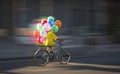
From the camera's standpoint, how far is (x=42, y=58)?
44.1ft

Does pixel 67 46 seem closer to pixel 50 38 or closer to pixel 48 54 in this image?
pixel 48 54

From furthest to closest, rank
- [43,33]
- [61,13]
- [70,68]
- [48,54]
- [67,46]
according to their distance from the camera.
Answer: [61,13] < [67,46] < [48,54] < [43,33] < [70,68]

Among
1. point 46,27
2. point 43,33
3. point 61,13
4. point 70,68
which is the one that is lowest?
point 70,68

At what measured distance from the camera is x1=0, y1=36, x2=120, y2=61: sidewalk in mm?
16942

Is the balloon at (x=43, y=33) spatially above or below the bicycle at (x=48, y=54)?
above

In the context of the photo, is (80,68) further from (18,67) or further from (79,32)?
(79,32)

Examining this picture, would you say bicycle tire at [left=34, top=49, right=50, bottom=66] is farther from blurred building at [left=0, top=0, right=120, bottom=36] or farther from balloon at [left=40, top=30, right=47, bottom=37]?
blurred building at [left=0, top=0, right=120, bottom=36]

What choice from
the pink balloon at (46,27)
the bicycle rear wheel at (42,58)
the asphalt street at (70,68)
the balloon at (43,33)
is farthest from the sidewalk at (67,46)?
the pink balloon at (46,27)

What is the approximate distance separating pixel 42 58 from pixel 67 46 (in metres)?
7.38

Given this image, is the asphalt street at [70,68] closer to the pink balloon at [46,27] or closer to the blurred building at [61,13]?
the pink balloon at [46,27]

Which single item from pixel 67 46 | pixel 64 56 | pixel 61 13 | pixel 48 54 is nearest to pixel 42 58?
pixel 48 54

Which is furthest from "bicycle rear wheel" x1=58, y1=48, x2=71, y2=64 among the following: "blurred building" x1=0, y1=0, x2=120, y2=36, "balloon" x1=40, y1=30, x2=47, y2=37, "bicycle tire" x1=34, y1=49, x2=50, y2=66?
"blurred building" x1=0, y1=0, x2=120, y2=36

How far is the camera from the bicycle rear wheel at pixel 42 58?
13.4 meters

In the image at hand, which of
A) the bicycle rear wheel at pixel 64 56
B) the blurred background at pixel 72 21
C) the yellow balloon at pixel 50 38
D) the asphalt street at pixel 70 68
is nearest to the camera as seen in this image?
the asphalt street at pixel 70 68
